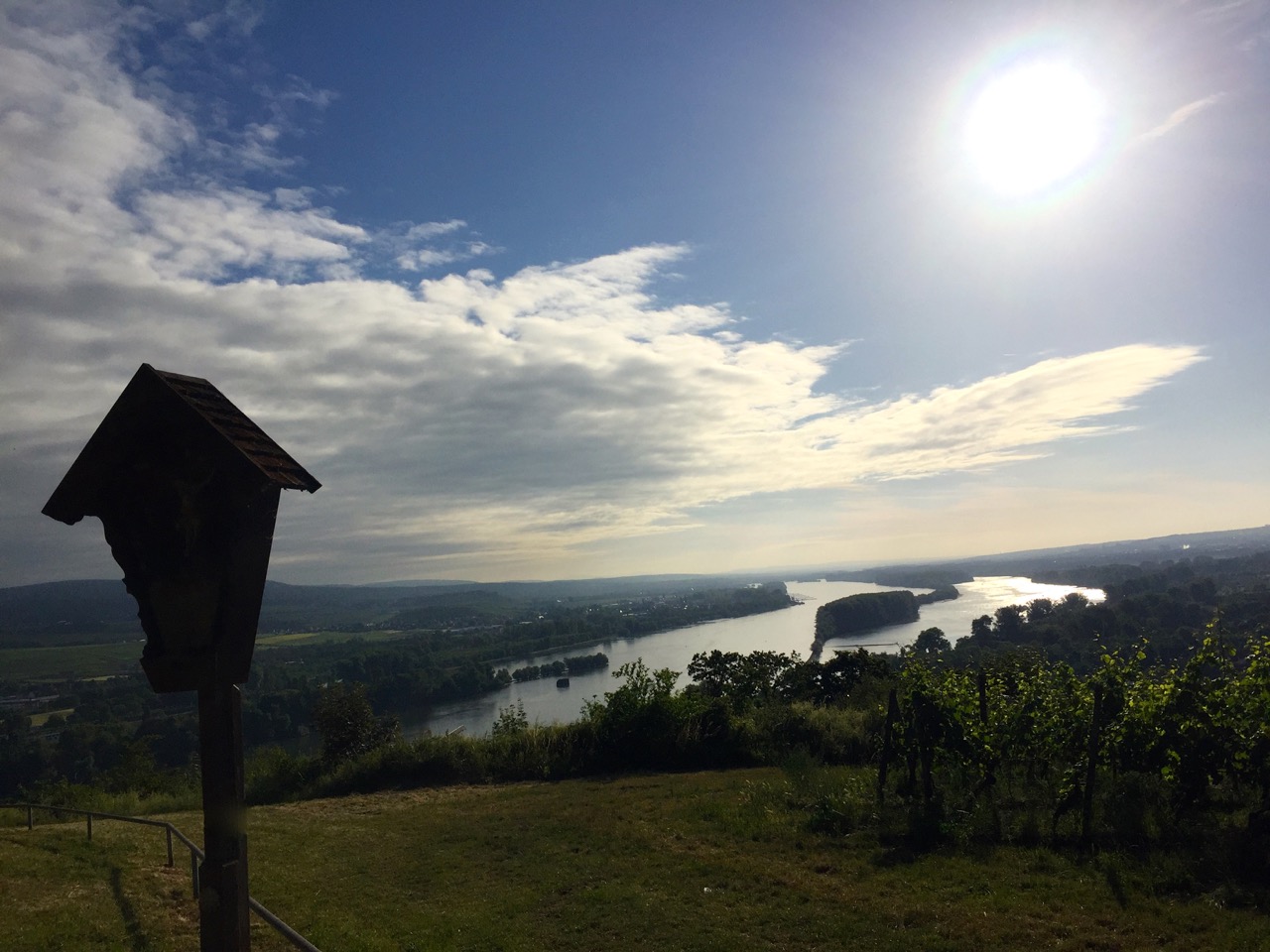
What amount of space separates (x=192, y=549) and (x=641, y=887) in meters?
6.73

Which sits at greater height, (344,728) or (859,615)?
(344,728)

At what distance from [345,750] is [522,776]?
276 inches

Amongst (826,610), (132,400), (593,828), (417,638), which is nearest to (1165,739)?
(593,828)

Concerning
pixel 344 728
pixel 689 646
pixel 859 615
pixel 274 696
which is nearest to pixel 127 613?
pixel 274 696

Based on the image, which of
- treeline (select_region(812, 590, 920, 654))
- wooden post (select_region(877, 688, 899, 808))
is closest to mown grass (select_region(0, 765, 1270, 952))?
wooden post (select_region(877, 688, 899, 808))

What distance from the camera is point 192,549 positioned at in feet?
10.7

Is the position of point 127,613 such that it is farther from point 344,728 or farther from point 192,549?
point 192,549

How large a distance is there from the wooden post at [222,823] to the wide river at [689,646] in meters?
27.8

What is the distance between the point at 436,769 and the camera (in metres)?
16.2

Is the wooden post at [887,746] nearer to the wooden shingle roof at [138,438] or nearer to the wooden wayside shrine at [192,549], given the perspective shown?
the wooden wayside shrine at [192,549]

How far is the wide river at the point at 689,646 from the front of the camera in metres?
45.1

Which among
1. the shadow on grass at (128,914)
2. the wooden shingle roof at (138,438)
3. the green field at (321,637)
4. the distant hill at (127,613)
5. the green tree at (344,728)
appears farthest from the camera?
the distant hill at (127,613)

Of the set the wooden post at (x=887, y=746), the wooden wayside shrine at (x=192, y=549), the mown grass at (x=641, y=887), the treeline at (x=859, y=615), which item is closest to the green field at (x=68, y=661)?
the treeline at (x=859, y=615)

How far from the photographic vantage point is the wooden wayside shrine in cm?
321
